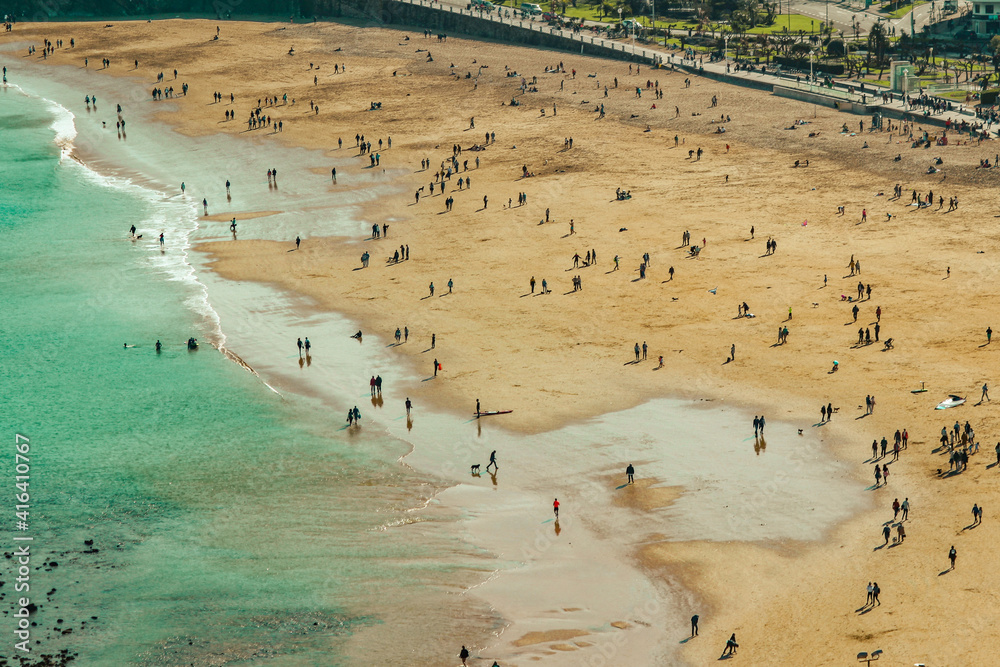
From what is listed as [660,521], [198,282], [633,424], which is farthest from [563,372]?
[198,282]

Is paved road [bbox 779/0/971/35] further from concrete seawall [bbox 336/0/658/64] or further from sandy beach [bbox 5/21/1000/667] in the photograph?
sandy beach [bbox 5/21/1000/667]

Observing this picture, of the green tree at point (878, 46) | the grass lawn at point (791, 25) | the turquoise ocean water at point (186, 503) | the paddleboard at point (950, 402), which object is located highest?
the grass lawn at point (791, 25)

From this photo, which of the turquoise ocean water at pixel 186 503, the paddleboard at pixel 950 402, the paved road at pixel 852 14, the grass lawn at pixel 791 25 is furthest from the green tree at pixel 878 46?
the turquoise ocean water at pixel 186 503

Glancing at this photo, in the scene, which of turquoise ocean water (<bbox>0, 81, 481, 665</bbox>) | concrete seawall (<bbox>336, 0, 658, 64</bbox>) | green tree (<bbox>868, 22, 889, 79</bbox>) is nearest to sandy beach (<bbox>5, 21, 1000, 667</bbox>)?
turquoise ocean water (<bbox>0, 81, 481, 665</bbox>)

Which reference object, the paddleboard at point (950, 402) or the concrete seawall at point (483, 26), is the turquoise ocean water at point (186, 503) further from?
the concrete seawall at point (483, 26)

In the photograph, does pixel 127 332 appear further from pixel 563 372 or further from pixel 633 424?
pixel 633 424

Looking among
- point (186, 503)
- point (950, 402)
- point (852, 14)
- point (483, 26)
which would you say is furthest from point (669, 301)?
point (852, 14)

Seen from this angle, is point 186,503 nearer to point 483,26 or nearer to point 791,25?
point 483,26
